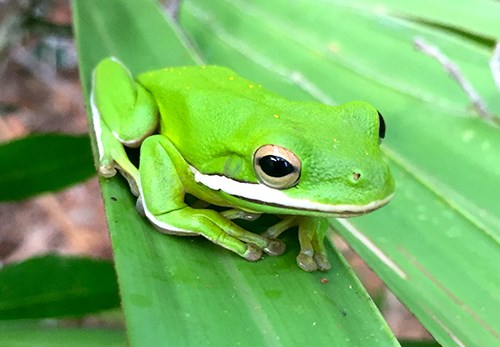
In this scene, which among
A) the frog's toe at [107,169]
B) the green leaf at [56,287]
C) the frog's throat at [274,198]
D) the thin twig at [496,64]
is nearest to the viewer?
the frog's throat at [274,198]

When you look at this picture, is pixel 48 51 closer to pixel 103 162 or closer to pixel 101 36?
pixel 101 36

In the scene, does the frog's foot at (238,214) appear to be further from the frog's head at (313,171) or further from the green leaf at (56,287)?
the green leaf at (56,287)

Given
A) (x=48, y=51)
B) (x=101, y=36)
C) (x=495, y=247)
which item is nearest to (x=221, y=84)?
(x=101, y=36)

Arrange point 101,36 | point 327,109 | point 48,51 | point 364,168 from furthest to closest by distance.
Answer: point 48,51 < point 101,36 < point 327,109 < point 364,168

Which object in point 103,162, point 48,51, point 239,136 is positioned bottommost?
point 48,51

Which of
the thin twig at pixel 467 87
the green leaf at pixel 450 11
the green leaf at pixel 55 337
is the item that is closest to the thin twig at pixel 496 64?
the thin twig at pixel 467 87

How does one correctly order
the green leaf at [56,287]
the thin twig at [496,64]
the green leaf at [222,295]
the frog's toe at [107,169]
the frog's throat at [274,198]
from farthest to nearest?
1. the green leaf at [56,287]
2. the thin twig at [496,64]
3. the frog's toe at [107,169]
4. the frog's throat at [274,198]
5. the green leaf at [222,295]

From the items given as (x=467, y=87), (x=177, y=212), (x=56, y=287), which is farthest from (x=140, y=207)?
(x=467, y=87)

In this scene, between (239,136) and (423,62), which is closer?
(239,136)
